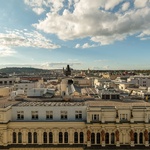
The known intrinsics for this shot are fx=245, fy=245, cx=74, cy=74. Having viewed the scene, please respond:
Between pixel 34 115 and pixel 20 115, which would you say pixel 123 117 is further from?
pixel 20 115

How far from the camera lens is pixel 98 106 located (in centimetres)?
5572

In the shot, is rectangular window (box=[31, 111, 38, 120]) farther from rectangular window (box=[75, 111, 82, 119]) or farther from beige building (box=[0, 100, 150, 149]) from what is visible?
rectangular window (box=[75, 111, 82, 119])

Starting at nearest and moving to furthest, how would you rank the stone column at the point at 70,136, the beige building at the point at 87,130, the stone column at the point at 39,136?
the beige building at the point at 87,130 < the stone column at the point at 70,136 < the stone column at the point at 39,136

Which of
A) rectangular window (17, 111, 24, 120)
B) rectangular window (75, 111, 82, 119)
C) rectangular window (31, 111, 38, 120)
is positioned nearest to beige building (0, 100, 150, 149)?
rectangular window (31, 111, 38, 120)

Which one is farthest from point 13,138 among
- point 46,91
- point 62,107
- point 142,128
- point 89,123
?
point 142,128

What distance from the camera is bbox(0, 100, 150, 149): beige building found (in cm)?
5366

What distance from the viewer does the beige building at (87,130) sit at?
53656 mm

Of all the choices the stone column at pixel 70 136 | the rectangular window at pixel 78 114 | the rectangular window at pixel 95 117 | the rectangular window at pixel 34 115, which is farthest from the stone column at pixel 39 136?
the rectangular window at pixel 95 117

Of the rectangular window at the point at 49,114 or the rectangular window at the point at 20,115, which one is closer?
the rectangular window at the point at 49,114

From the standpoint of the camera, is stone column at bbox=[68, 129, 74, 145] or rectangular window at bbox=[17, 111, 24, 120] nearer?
stone column at bbox=[68, 129, 74, 145]

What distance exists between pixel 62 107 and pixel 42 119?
211 inches

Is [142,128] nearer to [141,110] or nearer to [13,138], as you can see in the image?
[141,110]

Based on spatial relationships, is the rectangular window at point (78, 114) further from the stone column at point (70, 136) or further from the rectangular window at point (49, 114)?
the rectangular window at point (49, 114)

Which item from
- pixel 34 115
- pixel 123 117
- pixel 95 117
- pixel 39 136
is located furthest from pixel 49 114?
pixel 123 117
